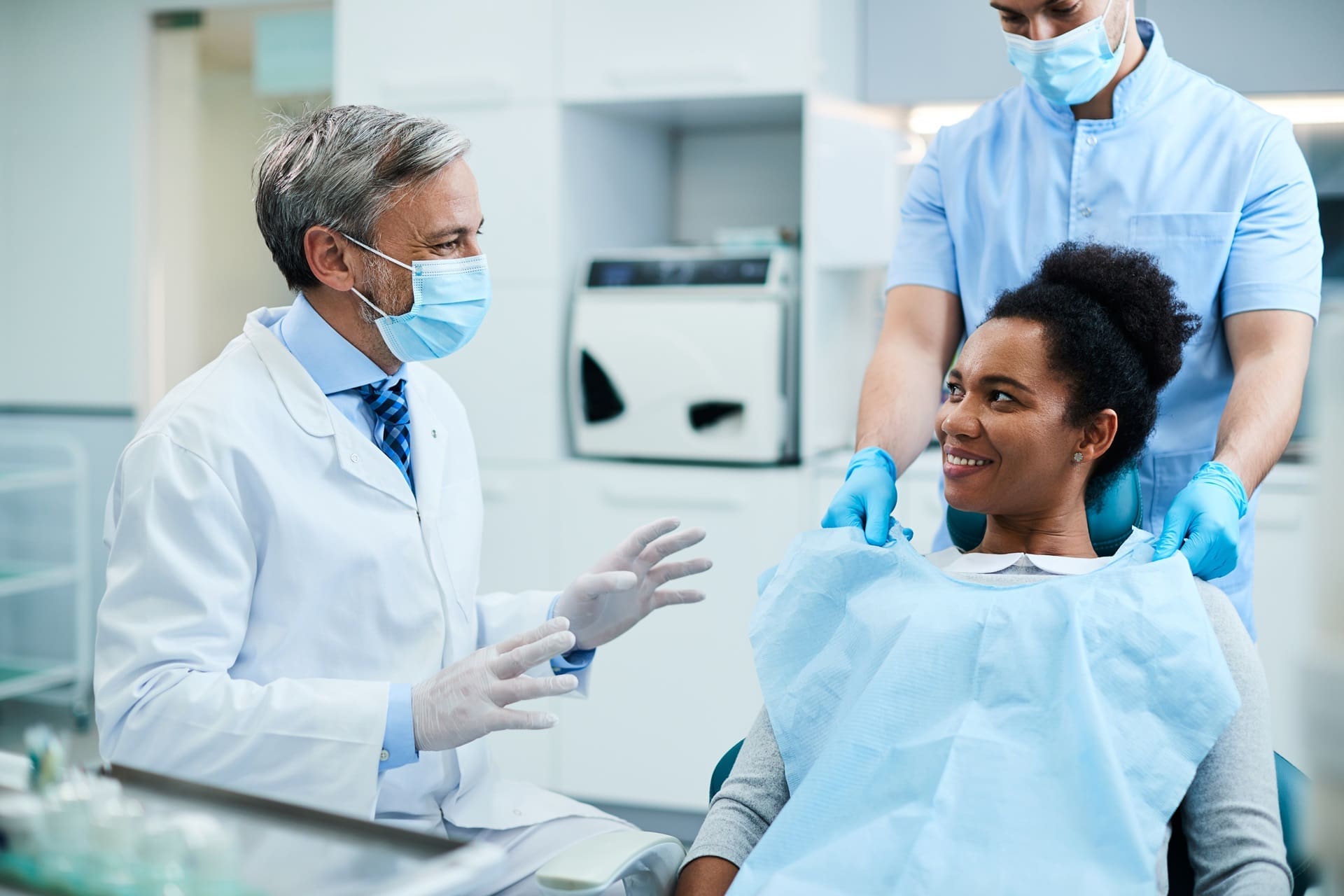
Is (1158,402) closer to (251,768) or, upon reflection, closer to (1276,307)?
(1276,307)

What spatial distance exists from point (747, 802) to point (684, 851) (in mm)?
87

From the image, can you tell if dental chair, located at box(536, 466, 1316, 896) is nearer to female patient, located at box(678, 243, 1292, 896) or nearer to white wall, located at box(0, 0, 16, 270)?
female patient, located at box(678, 243, 1292, 896)

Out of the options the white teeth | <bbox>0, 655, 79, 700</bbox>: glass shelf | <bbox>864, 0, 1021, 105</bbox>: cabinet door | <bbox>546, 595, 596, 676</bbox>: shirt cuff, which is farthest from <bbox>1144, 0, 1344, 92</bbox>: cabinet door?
<bbox>0, 655, 79, 700</bbox>: glass shelf

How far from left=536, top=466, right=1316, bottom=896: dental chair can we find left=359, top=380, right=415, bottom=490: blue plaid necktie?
1.70ft

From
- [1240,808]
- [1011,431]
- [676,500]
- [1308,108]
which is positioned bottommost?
[1240,808]

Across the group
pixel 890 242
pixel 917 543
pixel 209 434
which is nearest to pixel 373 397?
pixel 209 434

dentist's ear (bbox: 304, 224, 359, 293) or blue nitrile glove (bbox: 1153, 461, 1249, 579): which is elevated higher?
dentist's ear (bbox: 304, 224, 359, 293)

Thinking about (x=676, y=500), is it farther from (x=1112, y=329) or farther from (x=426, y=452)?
(x=1112, y=329)

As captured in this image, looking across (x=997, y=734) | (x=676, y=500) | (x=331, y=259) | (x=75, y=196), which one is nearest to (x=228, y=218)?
(x=75, y=196)

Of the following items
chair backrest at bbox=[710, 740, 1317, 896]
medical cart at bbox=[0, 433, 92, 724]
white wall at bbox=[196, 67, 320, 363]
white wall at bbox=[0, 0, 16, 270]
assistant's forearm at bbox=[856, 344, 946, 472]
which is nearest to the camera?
chair backrest at bbox=[710, 740, 1317, 896]

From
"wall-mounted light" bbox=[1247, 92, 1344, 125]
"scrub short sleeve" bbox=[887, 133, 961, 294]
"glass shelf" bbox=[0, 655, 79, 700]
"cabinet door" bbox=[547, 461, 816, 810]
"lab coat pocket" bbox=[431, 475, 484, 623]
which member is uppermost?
"wall-mounted light" bbox=[1247, 92, 1344, 125]

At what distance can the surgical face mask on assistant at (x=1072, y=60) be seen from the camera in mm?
1552

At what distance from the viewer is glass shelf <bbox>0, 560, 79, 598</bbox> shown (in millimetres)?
3332

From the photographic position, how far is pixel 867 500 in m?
1.55
